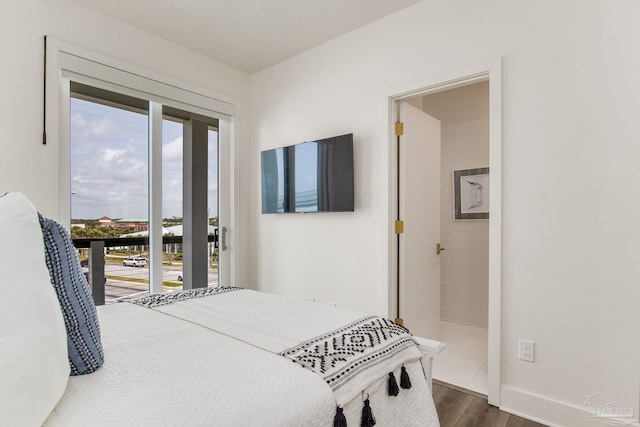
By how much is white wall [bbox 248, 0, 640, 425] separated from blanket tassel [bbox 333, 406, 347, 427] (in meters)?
1.61

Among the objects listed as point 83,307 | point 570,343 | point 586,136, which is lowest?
point 570,343

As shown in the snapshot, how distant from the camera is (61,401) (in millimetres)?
839

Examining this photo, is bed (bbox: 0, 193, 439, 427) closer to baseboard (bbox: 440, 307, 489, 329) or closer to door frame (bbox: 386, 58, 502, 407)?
door frame (bbox: 386, 58, 502, 407)

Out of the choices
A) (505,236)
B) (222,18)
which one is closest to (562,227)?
(505,236)

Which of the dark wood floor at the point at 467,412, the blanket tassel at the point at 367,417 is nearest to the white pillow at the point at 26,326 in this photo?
the blanket tassel at the point at 367,417

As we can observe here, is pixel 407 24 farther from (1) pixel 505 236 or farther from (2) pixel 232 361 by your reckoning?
(2) pixel 232 361

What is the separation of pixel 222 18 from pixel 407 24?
56.4 inches

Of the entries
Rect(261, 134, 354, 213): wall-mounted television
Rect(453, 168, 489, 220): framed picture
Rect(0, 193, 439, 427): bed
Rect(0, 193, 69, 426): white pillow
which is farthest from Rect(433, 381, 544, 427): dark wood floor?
Rect(453, 168, 489, 220): framed picture

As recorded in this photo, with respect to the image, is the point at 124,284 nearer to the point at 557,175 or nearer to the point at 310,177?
the point at 310,177

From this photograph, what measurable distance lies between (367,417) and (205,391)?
20.4 inches

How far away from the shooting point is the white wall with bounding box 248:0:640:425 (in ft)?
5.93

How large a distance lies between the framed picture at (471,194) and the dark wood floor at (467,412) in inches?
83.6

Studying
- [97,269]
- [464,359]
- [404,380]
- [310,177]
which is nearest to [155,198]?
[97,269]

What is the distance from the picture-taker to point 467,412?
2.11 m
